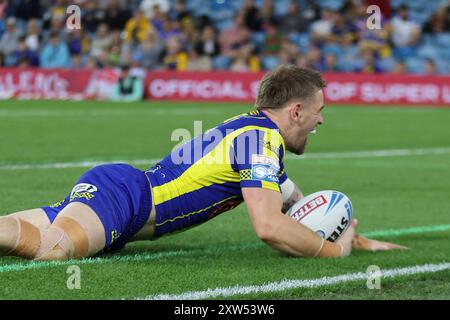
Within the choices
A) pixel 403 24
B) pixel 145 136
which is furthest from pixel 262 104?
pixel 403 24

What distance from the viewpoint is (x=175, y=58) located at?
27.5 meters

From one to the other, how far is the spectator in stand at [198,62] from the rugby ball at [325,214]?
67.5 feet

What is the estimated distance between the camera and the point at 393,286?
220 inches

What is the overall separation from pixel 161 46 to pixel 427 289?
23.0 meters

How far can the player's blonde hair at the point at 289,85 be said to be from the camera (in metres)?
6.20

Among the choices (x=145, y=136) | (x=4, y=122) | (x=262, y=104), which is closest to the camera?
(x=262, y=104)

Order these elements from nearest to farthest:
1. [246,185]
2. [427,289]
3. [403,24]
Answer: [427,289]
[246,185]
[403,24]

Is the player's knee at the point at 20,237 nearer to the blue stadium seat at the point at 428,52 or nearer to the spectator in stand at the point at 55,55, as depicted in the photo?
the blue stadium seat at the point at 428,52

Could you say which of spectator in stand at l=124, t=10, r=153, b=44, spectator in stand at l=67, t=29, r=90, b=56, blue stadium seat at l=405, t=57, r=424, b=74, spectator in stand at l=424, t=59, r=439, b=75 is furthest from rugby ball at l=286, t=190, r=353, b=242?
spectator in stand at l=67, t=29, r=90, b=56

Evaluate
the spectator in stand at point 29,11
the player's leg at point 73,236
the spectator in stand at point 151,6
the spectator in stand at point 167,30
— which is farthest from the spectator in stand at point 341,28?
the player's leg at point 73,236

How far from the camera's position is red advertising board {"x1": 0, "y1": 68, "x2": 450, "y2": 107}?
25.6 m

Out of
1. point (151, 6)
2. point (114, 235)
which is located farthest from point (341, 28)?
point (114, 235)

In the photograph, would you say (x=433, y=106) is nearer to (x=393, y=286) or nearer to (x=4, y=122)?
(x=4, y=122)

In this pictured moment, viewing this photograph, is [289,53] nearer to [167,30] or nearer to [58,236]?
[167,30]
